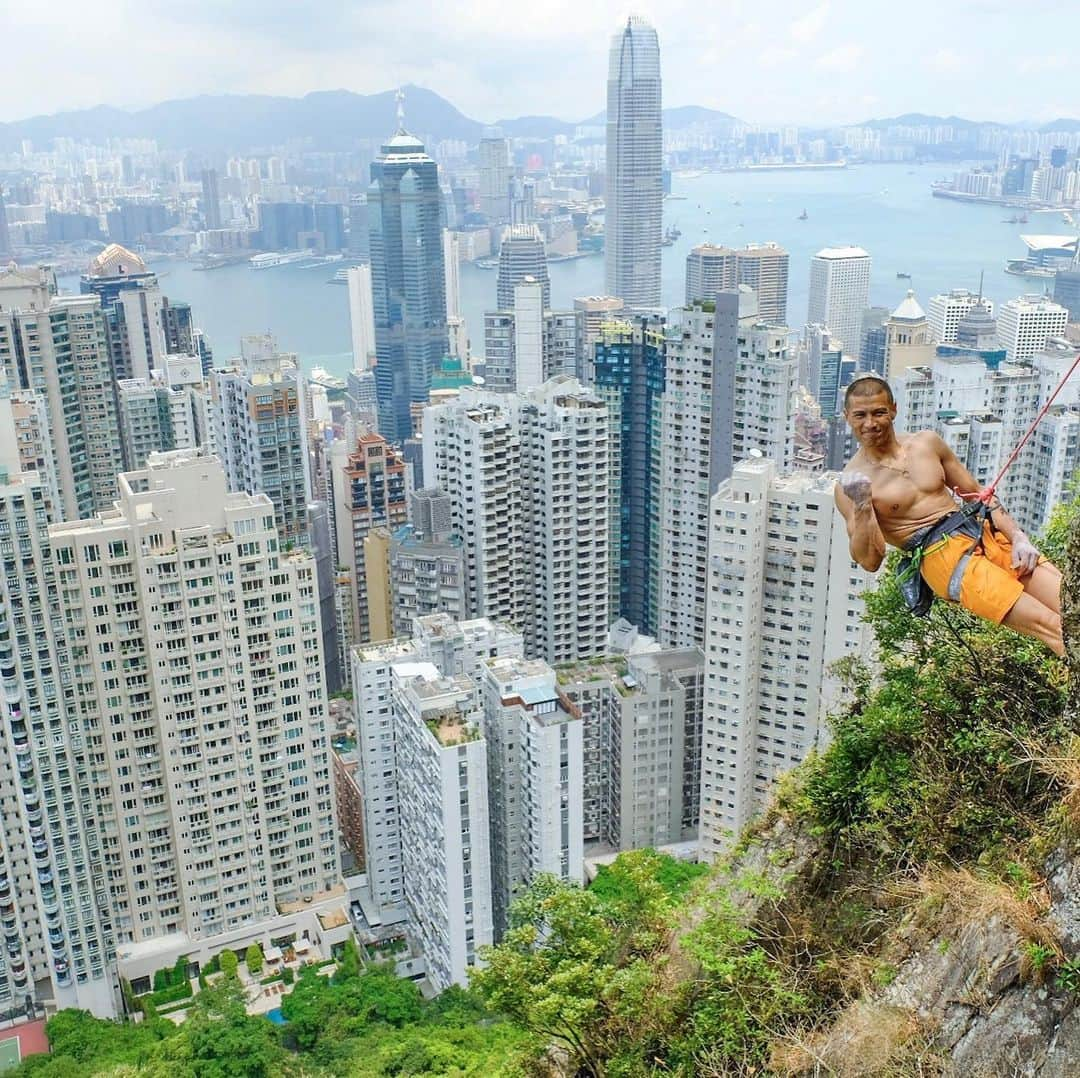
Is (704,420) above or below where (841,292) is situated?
below

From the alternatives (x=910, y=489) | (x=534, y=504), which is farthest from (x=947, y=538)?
(x=534, y=504)

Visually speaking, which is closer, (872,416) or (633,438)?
(872,416)

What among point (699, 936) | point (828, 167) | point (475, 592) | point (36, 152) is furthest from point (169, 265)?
point (699, 936)

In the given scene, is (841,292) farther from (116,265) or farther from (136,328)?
(136,328)

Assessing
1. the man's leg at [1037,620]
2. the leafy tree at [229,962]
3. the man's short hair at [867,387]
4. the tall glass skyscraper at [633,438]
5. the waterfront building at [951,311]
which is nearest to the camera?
the man's leg at [1037,620]

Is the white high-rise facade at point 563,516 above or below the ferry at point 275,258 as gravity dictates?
below

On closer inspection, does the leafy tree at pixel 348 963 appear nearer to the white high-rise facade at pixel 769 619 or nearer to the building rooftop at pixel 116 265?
the white high-rise facade at pixel 769 619

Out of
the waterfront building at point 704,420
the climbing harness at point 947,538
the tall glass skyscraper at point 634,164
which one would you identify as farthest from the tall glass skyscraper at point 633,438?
the tall glass skyscraper at point 634,164

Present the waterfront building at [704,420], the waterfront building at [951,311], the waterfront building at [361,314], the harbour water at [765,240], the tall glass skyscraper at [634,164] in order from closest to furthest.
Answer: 1. the waterfront building at [704,420]
2. the waterfront building at [951,311]
3. the harbour water at [765,240]
4. the waterfront building at [361,314]
5. the tall glass skyscraper at [634,164]
